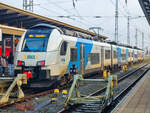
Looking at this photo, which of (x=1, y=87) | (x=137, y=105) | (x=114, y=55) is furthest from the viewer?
(x=114, y=55)

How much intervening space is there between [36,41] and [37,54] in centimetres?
81

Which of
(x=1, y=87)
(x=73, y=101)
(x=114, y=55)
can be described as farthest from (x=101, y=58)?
A: (x=73, y=101)

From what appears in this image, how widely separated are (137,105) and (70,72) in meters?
6.28

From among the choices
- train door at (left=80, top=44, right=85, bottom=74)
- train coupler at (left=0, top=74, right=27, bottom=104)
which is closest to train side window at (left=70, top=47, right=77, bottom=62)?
train door at (left=80, top=44, right=85, bottom=74)

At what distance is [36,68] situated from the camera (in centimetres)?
1174

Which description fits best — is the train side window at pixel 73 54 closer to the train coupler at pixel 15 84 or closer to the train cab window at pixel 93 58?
the train cab window at pixel 93 58

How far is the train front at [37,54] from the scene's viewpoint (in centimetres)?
1162

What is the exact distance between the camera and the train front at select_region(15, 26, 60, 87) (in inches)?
457

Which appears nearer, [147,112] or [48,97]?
[147,112]

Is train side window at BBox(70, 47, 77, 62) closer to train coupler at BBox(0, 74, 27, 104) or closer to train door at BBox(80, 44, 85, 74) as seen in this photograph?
train door at BBox(80, 44, 85, 74)

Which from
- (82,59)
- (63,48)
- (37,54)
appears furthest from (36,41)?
(82,59)

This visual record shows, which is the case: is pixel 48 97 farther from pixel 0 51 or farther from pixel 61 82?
pixel 0 51

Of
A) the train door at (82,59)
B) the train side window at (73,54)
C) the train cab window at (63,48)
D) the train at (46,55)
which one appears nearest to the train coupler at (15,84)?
the train at (46,55)

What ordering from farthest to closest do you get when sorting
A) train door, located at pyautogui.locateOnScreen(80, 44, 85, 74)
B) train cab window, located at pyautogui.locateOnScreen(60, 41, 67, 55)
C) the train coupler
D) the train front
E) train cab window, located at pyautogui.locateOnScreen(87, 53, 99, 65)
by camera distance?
1. train cab window, located at pyautogui.locateOnScreen(87, 53, 99, 65)
2. train door, located at pyautogui.locateOnScreen(80, 44, 85, 74)
3. train cab window, located at pyautogui.locateOnScreen(60, 41, 67, 55)
4. the train front
5. the train coupler
